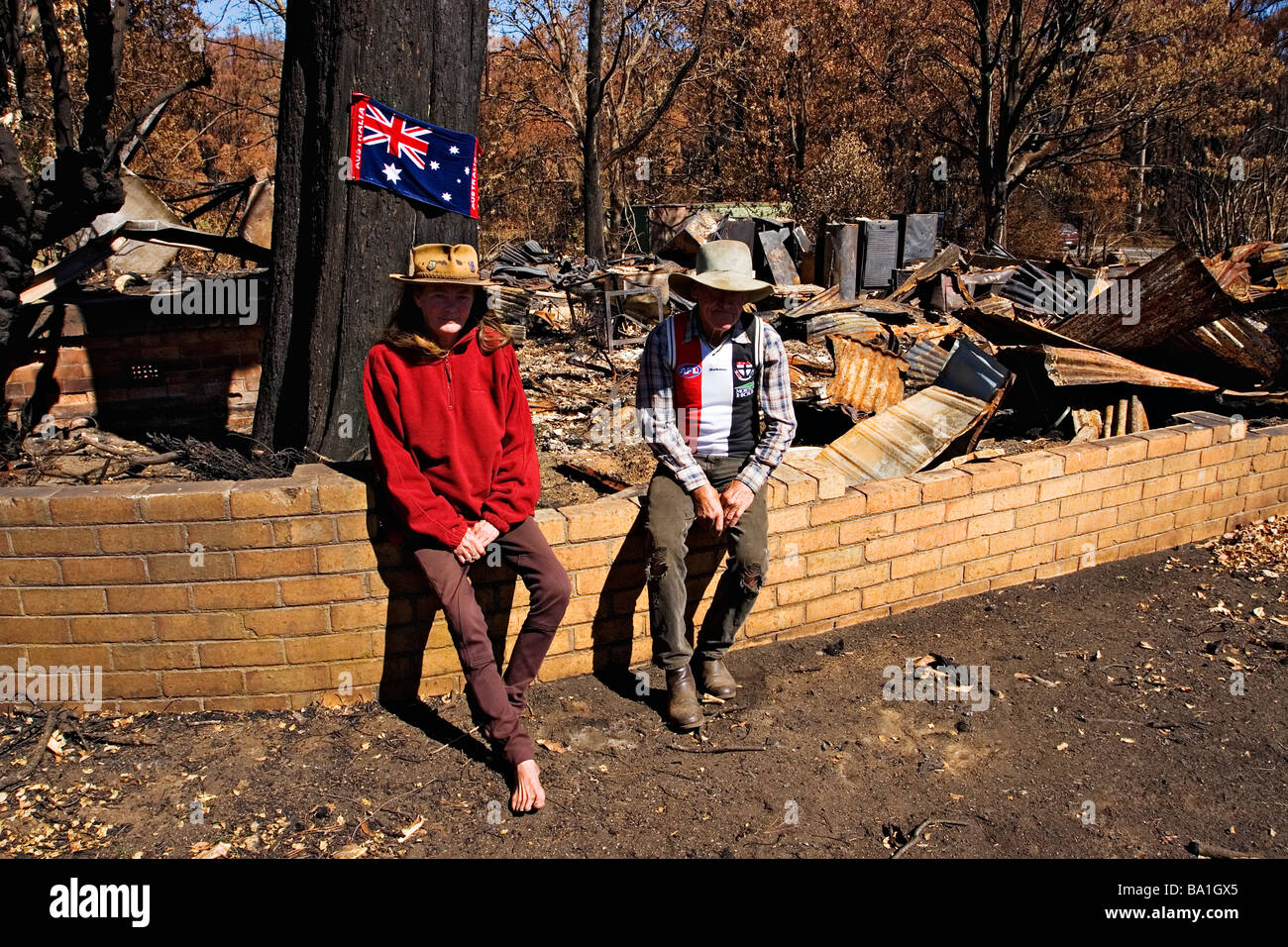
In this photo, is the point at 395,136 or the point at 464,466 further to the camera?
the point at 395,136

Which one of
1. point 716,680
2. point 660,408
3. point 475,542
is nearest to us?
point 475,542

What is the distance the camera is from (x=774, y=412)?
3.75m

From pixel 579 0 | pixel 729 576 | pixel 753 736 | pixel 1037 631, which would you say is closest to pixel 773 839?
pixel 753 736

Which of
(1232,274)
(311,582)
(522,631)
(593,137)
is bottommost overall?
(522,631)

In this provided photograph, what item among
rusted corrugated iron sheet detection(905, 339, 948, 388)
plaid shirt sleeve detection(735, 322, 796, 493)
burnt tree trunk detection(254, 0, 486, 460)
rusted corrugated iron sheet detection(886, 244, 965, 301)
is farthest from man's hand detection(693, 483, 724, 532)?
rusted corrugated iron sheet detection(886, 244, 965, 301)

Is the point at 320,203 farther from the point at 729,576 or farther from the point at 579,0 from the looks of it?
the point at 579,0

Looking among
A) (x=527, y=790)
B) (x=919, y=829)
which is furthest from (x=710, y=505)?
(x=919, y=829)

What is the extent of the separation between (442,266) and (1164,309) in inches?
205

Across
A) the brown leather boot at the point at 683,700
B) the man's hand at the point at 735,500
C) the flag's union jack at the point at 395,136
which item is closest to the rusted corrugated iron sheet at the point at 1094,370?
the man's hand at the point at 735,500

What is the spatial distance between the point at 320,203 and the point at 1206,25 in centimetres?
2975

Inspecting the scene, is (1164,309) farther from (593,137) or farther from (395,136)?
(593,137)

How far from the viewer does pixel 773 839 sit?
2.96 meters

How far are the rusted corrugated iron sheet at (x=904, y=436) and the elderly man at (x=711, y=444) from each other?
3.43 feet

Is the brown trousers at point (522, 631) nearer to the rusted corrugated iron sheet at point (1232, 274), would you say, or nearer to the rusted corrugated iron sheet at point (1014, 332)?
the rusted corrugated iron sheet at point (1014, 332)
